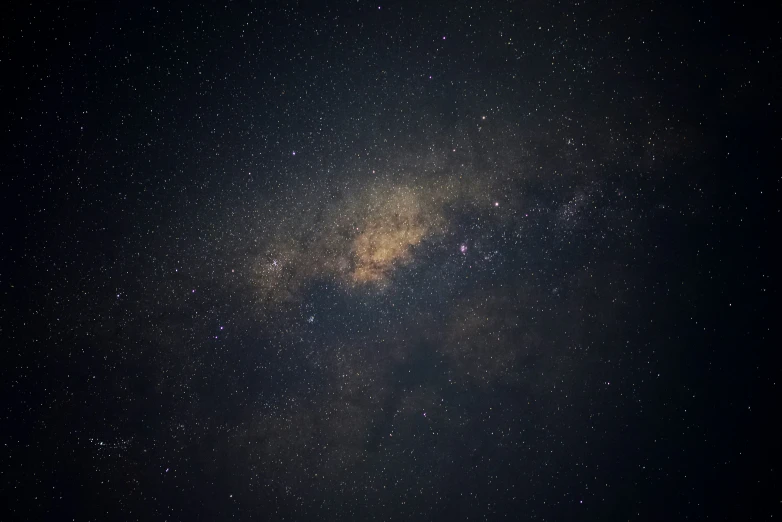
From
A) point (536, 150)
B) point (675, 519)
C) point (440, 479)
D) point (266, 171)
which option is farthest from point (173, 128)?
point (675, 519)

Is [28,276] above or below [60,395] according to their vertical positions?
above

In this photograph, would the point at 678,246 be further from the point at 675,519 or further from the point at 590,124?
the point at 675,519

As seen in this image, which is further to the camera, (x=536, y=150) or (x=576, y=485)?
(x=576, y=485)

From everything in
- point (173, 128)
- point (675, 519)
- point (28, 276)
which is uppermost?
point (173, 128)

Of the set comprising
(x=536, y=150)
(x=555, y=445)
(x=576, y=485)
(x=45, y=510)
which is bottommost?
(x=576, y=485)

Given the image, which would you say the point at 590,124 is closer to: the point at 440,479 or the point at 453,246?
the point at 453,246

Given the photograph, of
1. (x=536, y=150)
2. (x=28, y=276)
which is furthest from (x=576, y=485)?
(x=28, y=276)
